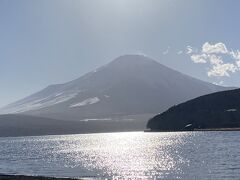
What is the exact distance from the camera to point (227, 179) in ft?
249

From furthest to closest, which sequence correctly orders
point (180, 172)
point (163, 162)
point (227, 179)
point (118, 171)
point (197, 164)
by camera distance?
1. point (163, 162)
2. point (197, 164)
3. point (118, 171)
4. point (180, 172)
5. point (227, 179)

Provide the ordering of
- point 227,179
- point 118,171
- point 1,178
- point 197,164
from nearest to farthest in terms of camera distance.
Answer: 1. point 227,179
2. point 1,178
3. point 118,171
4. point 197,164

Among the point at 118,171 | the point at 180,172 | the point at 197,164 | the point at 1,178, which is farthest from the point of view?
the point at 197,164

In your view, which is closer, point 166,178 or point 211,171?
point 166,178

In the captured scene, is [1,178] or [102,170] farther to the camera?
[102,170]

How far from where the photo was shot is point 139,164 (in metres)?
105

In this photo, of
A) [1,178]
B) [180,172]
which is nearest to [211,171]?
[180,172]

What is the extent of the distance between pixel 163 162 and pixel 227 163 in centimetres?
1479

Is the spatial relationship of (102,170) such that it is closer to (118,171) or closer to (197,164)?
(118,171)

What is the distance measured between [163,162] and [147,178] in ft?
91.0

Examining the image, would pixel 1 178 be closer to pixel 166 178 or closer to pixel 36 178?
pixel 36 178

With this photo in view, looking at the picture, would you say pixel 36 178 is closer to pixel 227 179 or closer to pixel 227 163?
pixel 227 179

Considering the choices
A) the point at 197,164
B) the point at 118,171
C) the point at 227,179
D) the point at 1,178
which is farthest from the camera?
the point at 197,164

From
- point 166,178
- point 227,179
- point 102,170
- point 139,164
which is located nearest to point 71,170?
point 102,170
